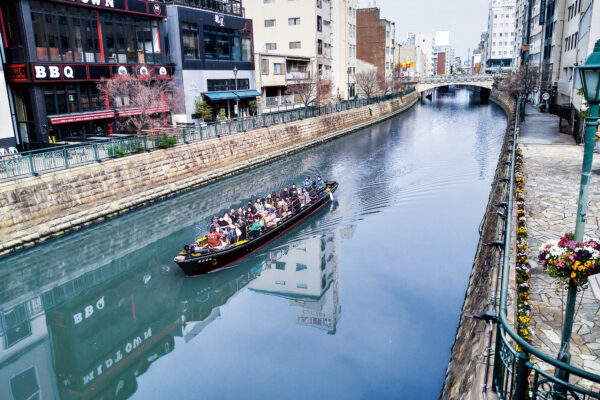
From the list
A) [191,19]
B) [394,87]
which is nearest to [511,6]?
[394,87]

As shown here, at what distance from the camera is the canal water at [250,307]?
35.8 feet

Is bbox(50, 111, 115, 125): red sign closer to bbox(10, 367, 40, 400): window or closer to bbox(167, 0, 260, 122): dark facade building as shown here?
bbox(167, 0, 260, 122): dark facade building

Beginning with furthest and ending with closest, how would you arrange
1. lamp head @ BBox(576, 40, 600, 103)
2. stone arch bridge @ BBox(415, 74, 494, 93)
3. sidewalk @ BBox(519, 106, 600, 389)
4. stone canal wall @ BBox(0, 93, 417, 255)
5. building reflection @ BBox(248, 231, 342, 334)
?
stone arch bridge @ BBox(415, 74, 494, 93) < stone canal wall @ BBox(0, 93, 417, 255) < building reflection @ BBox(248, 231, 342, 334) < sidewalk @ BBox(519, 106, 600, 389) < lamp head @ BBox(576, 40, 600, 103)

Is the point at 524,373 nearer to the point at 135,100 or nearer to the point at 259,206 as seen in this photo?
the point at 259,206

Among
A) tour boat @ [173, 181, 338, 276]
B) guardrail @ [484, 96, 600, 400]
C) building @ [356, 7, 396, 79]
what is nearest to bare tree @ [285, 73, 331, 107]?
tour boat @ [173, 181, 338, 276]

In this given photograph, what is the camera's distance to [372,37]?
85.4m

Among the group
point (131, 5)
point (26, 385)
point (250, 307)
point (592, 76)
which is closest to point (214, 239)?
point (250, 307)

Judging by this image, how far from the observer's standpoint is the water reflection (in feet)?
37.9

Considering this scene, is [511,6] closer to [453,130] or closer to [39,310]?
[453,130]

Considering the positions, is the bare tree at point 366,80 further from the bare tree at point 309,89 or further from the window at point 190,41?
the window at point 190,41

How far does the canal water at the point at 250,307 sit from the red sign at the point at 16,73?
10.1 meters

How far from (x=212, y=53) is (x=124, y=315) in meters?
29.8

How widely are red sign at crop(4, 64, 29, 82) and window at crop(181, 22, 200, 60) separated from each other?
44.1 feet

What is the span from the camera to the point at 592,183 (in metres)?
18.3
